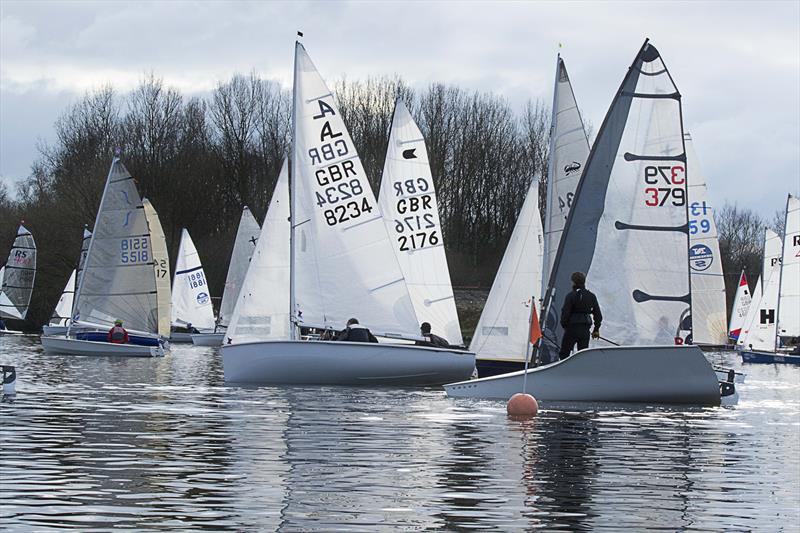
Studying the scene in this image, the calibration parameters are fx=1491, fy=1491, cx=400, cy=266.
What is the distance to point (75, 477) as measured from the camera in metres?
11.1

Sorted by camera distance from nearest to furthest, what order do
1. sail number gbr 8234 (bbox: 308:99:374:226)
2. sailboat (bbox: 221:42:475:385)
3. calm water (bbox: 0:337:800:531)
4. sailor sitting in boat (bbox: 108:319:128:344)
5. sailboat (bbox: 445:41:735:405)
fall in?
1. calm water (bbox: 0:337:800:531)
2. sailboat (bbox: 445:41:735:405)
3. sailboat (bbox: 221:42:475:385)
4. sail number gbr 8234 (bbox: 308:99:374:226)
5. sailor sitting in boat (bbox: 108:319:128:344)

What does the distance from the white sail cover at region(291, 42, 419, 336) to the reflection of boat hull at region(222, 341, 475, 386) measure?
1.43m

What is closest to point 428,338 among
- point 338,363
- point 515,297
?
point 515,297

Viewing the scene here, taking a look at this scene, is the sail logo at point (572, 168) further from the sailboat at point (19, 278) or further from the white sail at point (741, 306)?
the sailboat at point (19, 278)

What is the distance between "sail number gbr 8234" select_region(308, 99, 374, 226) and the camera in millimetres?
26578

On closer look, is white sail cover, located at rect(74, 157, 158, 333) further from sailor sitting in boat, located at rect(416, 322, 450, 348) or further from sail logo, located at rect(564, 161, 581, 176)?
sail logo, located at rect(564, 161, 581, 176)

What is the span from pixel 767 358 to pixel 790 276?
2.96 meters

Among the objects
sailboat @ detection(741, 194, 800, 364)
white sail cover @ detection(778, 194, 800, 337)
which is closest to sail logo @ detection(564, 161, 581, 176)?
white sail cover @ detection(778, 194, 800, 337)

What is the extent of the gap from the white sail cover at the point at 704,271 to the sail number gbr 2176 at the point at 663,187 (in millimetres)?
9465

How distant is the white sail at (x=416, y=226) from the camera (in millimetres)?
31312

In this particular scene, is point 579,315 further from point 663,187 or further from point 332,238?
point 332,238

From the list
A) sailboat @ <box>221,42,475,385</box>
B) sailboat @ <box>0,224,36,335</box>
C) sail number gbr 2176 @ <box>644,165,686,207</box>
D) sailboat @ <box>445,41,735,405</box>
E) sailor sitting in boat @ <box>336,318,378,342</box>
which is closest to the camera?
sailboat @ <box>445,41,735,405</box>

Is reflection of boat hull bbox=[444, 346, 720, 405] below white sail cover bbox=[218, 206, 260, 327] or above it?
below

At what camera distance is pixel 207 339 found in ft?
188
